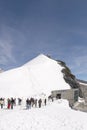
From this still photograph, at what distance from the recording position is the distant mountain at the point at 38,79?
60312 millimetres

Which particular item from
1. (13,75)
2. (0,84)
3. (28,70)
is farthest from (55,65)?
(0,84)

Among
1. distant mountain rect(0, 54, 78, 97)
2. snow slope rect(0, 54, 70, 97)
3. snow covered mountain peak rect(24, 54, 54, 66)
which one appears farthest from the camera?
snow covered mountain peak rect(24, 54, 54, 66)

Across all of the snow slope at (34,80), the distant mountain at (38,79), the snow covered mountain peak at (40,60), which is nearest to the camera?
the snow slope at (34,80)

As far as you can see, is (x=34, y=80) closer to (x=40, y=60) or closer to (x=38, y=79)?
(x=38, y=79)

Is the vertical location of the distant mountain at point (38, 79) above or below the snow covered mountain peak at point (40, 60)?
below

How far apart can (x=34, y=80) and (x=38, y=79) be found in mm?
2014

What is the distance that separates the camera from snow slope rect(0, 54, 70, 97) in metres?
60.0

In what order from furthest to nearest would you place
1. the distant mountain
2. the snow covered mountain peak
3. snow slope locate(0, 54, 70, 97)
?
the snow covered mountain peak → the distant mountain → snow slope locate(0, 54, 70, 97)

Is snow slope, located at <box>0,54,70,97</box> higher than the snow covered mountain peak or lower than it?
lower

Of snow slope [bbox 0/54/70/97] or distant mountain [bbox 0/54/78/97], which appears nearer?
snow slope [bbox 0/54/70/97]

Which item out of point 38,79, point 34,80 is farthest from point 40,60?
point 34,80

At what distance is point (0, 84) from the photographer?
2451 inches

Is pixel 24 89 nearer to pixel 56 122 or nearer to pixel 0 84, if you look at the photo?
pixel 0 84

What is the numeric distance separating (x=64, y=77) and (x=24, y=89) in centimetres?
1859
